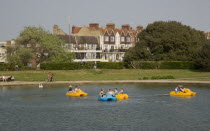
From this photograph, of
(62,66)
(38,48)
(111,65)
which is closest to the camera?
(62,66)

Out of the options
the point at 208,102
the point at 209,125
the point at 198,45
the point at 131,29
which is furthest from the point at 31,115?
the point at 131,29

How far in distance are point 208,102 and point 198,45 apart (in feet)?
178

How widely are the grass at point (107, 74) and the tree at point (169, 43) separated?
9.30 m

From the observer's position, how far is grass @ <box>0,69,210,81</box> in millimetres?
77938

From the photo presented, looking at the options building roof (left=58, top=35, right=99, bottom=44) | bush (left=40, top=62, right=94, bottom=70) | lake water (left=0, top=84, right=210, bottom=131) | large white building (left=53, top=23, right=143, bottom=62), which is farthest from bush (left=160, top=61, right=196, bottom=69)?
building roof (left=58, top=35, right=99, bottom=44)

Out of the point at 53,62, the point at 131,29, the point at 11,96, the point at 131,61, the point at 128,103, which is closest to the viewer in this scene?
the point at 128,103

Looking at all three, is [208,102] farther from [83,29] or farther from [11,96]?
[83,29]

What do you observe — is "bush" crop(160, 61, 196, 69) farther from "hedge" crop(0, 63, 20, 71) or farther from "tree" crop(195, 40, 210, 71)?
"hedge" crop(0, 63, 20, 71)

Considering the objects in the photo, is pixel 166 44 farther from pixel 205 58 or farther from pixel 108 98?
pixel 108 98

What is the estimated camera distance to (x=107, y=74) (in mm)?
86938

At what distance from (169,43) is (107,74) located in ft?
74.8

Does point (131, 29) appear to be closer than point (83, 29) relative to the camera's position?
No

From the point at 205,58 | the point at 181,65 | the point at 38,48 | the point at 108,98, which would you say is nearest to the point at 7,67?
the point at 38,48

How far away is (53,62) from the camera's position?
92.8 meters
